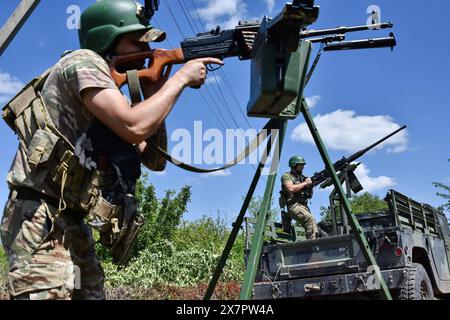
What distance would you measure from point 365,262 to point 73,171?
16.0 feet

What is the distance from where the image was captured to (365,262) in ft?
20.7

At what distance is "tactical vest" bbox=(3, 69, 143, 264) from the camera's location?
88.4 inches

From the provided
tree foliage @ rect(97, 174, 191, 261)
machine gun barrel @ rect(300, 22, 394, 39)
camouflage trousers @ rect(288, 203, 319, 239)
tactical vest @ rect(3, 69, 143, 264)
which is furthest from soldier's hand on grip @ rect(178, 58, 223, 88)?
tree foliage @ rect(97, 174, 191, 261)

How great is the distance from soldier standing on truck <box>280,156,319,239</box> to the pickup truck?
2.06 feet

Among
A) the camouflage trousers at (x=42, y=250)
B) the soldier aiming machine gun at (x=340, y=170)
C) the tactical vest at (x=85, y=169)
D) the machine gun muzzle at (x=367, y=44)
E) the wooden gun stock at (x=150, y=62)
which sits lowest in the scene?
the camouflage trousers at (x=42, y=250)

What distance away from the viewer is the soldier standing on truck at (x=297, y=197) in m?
8.47

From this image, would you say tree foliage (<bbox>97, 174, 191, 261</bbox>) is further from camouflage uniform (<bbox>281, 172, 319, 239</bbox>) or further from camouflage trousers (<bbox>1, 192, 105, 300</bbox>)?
camouflage trousers (<bbox>1, 192, 105, 300</bbox>)

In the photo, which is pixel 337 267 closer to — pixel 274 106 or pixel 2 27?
pixel 274 106

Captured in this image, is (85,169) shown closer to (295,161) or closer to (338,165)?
(295,161)

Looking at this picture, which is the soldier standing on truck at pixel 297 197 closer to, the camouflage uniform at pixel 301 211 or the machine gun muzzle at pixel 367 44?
the camouflage uniform at pixel 301 211

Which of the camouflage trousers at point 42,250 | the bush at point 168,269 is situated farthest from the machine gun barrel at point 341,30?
the bush at point 168,269

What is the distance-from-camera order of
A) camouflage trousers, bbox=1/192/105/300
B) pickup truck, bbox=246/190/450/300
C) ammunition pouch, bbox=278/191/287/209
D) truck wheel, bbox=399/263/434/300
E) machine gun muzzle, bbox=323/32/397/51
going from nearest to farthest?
camouflage trousers, bbox=1/192/105/300 → machine gun muzzle, bbox=323/32/397/51 → truck wheel, bbox=399/263/434/300 → pickup truck, bbox=246/190/450/300 → ammunition pouch, bbox=278/191/287/209

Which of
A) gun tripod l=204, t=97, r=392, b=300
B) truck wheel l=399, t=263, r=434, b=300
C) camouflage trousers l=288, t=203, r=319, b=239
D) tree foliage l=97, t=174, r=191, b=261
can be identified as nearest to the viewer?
gun tripod l=204, t=97, r=392, b=300
